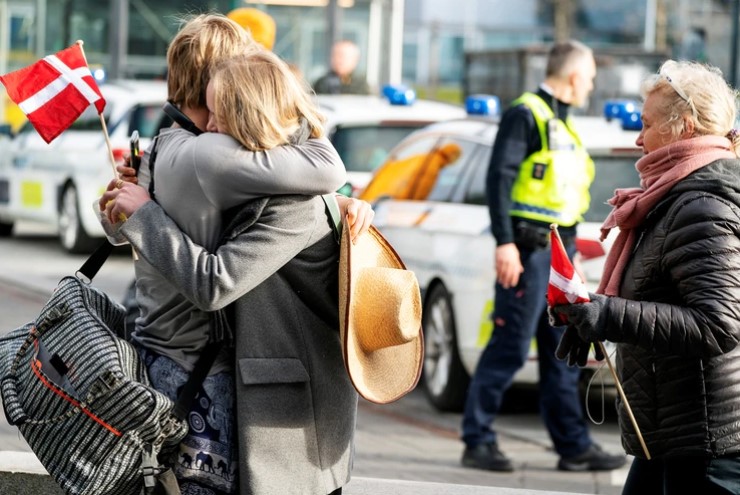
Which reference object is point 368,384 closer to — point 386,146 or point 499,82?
point 386,146

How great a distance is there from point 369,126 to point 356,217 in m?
7.49

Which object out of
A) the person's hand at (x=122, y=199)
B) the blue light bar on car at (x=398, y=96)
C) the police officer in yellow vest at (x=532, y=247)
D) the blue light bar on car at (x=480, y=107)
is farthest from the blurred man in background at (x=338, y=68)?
the person's hand at (x=122, y=199)

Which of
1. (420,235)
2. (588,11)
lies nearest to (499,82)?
(420,235)

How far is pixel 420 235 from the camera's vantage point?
25.8 feet

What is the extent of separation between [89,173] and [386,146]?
401 centimetres

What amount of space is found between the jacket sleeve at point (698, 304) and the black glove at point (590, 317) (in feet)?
0.05

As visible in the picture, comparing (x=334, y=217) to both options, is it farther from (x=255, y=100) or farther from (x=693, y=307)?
(x=693, y=307)

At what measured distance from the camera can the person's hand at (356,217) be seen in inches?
129

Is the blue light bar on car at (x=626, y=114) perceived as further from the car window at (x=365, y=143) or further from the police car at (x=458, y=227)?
the car window at (x=365, y=143)

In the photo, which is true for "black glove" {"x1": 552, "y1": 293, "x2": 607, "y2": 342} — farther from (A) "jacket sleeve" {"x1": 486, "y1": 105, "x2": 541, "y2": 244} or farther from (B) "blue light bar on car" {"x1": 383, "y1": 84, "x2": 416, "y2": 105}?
(B) "blue light bar on car" {"x1": 383, "y1": 84, "x2": 416, "y2": 105}

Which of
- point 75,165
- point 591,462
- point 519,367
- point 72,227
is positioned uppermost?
point 519,367

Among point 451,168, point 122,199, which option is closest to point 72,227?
point 451,168

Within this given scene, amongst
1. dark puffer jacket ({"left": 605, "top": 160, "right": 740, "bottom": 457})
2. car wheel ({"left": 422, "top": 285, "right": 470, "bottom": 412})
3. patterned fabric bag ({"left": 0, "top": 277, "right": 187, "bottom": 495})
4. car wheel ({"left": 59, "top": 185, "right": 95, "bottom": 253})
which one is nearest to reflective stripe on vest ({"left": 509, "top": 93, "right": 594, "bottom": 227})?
car wheel ({"left": 422, "top": 285, "right": 470, "bottom": 412})

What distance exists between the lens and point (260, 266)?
3164mm
